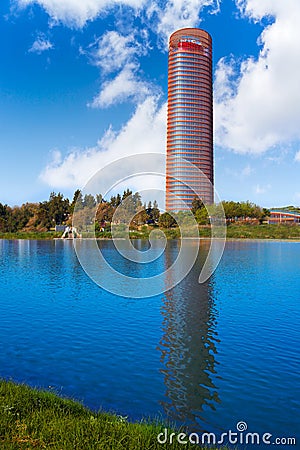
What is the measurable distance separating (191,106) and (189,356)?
149780 mm

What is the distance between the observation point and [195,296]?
22.3m

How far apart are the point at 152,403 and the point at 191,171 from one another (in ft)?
468

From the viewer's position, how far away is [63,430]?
6.32m

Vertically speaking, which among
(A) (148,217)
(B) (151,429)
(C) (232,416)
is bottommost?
(C) (232,416)

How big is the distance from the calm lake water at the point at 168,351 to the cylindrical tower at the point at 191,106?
12585 centimetres

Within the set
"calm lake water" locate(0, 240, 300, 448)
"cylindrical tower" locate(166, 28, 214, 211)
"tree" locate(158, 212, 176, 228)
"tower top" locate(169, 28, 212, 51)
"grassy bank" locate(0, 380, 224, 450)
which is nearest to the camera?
"grassy bank" locate(0, 380, 224, 450)

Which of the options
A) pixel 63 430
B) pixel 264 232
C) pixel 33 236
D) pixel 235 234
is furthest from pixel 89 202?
pixel 63 430

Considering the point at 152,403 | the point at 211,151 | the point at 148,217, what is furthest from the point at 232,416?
the point at 211,151

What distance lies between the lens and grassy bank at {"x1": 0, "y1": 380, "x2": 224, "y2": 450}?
5879mm

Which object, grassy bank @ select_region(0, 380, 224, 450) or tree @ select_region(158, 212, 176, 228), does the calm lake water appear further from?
tree @ select_region(158, 212, 176, 228)

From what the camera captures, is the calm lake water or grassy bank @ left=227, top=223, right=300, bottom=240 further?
grassy bank @ left=227, top=223, right=300, bottom=240

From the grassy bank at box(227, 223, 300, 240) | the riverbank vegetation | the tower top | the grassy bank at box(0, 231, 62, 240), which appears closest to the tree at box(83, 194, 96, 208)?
the riverbank vegetation

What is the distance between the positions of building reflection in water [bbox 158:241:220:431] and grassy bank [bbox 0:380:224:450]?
8.34 ft

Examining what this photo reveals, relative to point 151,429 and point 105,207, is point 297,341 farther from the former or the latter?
point 105,207
